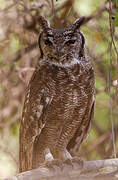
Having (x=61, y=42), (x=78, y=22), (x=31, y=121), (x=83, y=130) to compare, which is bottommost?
(x=83, y=130)

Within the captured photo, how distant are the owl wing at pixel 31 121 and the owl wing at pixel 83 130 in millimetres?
336

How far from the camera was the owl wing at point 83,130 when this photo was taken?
3.14m

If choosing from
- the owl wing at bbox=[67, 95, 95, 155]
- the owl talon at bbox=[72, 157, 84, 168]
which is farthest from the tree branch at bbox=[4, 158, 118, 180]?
the owl wing at bbox=[67, 95, 95, 155]

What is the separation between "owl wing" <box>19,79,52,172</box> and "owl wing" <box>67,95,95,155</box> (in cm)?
34

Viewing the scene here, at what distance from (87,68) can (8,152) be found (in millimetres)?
1500

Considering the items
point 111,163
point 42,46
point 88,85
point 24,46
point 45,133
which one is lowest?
point 111,163

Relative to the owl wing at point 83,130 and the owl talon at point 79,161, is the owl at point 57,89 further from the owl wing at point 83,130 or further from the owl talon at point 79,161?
the owl talon at point 79,161

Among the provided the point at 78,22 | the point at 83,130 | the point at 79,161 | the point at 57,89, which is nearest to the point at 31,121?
the point at 57,89

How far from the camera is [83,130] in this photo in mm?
3240

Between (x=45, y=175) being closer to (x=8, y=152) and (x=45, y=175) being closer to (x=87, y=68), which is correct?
(x=87, y=68)

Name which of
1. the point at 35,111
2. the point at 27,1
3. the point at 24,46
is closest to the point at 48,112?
the point at 35,111

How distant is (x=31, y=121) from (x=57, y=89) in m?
0.31

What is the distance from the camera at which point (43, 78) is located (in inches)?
118

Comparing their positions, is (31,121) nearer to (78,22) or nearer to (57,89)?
(57,89)
